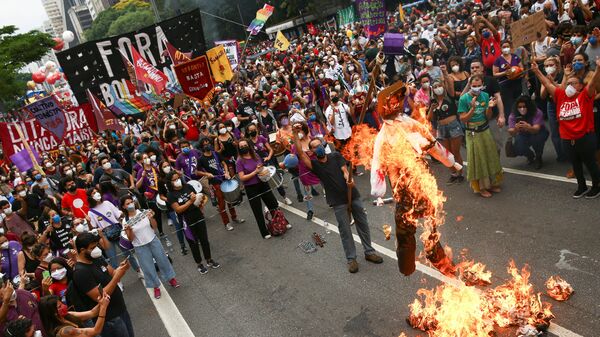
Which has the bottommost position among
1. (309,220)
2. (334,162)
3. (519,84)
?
(309,220)

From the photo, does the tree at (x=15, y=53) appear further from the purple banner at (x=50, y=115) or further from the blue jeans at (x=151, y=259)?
the blue jeans at (x=151, y=259)

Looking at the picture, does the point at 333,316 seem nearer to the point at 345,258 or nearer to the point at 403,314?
the point at 403,314

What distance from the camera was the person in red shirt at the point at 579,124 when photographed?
679 cm

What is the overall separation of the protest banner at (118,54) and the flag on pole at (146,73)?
0.96 ft

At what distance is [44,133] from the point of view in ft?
44.9

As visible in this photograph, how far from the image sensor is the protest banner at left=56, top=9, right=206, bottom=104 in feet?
46.1

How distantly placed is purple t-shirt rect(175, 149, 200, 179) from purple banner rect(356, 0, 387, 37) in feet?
37.5

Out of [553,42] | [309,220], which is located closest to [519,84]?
[553,42]

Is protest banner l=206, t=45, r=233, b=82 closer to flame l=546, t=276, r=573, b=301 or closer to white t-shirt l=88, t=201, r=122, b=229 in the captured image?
white t-shirt l=88, t=201, r=122, b=229

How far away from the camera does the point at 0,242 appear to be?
7.01 meters

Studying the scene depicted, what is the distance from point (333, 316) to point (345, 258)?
1571 millimetres

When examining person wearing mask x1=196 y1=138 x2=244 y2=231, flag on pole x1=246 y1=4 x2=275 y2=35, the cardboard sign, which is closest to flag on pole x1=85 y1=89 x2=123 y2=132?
person wearing mask x1=196 y1=138 x2=244 y2=231

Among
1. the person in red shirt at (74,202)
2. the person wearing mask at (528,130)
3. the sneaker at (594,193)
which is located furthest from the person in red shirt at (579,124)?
the person in red shirt at (74,202)

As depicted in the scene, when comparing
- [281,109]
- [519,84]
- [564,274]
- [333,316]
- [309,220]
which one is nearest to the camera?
[564,274]
